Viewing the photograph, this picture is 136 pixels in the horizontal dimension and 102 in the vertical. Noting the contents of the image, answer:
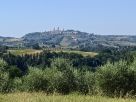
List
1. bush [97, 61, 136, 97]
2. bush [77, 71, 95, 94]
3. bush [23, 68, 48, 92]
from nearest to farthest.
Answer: bush [97, 61, 136, 97], bush [23, 68, 48, 92], bush [77, 71, 95, 94]

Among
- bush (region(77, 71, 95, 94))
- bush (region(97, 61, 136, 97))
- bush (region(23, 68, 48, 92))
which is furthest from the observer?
bush (region(77, 71, 95, 94))

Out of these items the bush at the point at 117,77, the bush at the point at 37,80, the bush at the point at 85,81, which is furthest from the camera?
the bush at the point at 85,81

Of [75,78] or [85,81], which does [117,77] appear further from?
[85,81]

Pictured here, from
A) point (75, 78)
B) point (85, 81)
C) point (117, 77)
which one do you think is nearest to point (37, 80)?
point (75, 78)

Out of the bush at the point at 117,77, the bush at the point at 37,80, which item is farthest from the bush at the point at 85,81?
the bush at the point at 117,77

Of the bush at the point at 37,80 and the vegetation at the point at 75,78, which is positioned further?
the bush at the point at 37,80

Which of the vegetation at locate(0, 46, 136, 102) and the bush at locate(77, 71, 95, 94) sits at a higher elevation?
the vegetation at locate(0, 46, 136, 102)

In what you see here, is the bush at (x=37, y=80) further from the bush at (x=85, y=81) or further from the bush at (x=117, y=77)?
the bush at (x=117, y=77)

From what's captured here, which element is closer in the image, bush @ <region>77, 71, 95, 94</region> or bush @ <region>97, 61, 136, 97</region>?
bush @ <region>97, 61, 136, 97</region>

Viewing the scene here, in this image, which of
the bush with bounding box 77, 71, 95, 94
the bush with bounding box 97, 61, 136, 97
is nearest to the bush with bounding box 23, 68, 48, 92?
the bush with bounding box 77, 71, 95, 94

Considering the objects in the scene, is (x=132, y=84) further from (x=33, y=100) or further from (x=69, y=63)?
(x=33, y=100)

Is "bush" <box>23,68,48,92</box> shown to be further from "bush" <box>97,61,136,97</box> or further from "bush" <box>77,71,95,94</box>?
"bush" <box>97,61,136,97</box>

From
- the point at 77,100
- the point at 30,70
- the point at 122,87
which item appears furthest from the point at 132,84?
the point at 77,100

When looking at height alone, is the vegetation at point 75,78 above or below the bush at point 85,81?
above
